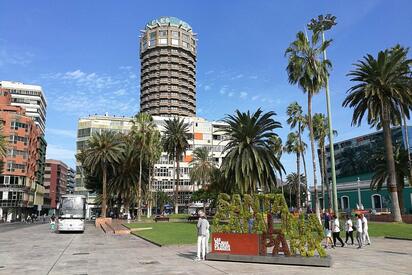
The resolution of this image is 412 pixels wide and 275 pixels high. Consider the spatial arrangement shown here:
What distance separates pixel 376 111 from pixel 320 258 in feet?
108

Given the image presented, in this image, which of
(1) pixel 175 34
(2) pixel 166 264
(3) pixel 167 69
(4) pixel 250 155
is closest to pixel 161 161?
(3) pixel 167 69

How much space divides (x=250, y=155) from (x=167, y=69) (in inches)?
4165

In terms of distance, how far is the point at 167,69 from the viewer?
14362 cm

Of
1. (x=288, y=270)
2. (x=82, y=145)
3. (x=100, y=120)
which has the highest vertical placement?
(x=100, y=120)

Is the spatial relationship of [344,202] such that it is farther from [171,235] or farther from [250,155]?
[171,235]

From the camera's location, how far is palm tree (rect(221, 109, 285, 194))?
42.7 metres

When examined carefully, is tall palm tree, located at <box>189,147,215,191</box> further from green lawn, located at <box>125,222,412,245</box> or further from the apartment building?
green lawn, located at <box>125,222,412,245</box>

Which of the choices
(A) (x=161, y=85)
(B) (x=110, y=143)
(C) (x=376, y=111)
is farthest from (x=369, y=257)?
(A) (x=161, y=85)

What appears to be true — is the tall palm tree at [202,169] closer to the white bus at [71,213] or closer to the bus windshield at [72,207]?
the white bus at [71,213]

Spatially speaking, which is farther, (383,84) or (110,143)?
(110,143)

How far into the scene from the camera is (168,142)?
78812 millimetres

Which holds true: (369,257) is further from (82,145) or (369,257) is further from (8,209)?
(82,145)

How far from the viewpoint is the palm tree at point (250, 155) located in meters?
42.7

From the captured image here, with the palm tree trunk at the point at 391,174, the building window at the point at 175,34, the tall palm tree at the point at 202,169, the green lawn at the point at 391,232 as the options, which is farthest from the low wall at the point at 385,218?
the building window at the point at 175,34
